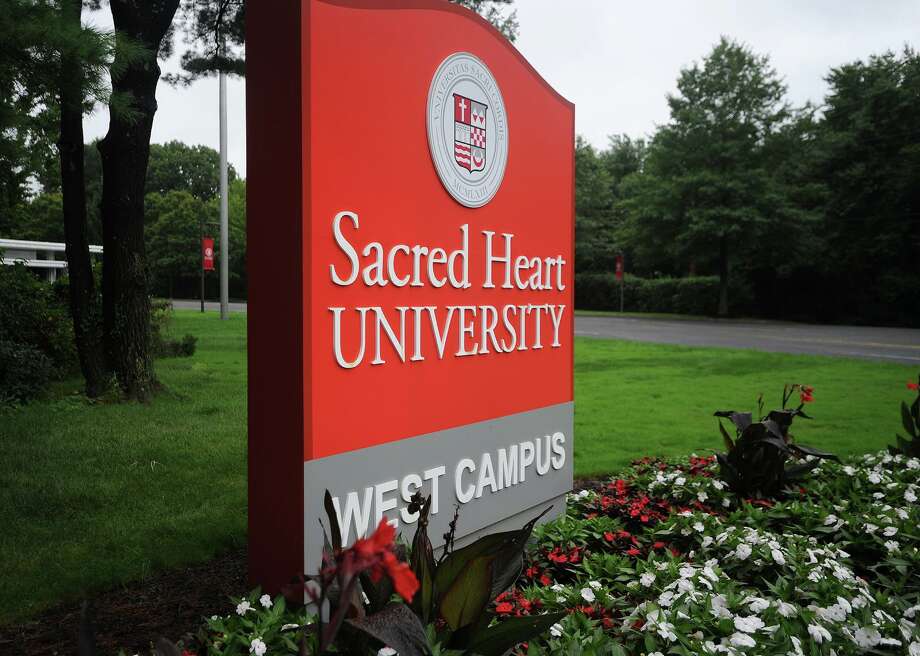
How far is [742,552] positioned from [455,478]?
4.56 feet

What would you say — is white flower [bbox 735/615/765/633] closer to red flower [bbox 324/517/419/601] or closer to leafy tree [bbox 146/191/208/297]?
red flower [bbox 324/517/419/601]

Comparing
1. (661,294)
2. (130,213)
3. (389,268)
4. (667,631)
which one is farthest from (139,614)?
(661,294)

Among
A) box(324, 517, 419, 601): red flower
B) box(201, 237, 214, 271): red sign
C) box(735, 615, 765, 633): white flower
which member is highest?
box(201, 237, 214, 271): red sign

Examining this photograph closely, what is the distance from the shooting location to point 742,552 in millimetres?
3383

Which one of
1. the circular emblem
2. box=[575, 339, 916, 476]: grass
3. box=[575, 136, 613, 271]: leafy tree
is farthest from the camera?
A: box=[575, 136, 613, 271]: leafy tree

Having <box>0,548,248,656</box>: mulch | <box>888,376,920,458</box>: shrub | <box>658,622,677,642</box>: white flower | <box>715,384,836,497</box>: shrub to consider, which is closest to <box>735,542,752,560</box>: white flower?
<box>658,622,677,642</box>: white flower

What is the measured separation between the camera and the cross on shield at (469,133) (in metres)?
3.62

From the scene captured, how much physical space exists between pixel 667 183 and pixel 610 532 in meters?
29.8

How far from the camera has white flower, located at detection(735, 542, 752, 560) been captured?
11.1 feet

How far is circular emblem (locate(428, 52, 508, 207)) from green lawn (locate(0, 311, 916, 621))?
2559 millimetres

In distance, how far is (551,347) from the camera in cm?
456

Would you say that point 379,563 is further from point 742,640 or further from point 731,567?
point 731,567

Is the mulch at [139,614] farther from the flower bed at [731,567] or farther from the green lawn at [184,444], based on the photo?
the flower bed at [731,567]

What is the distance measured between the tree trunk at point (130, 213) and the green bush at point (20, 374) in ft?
3.25
